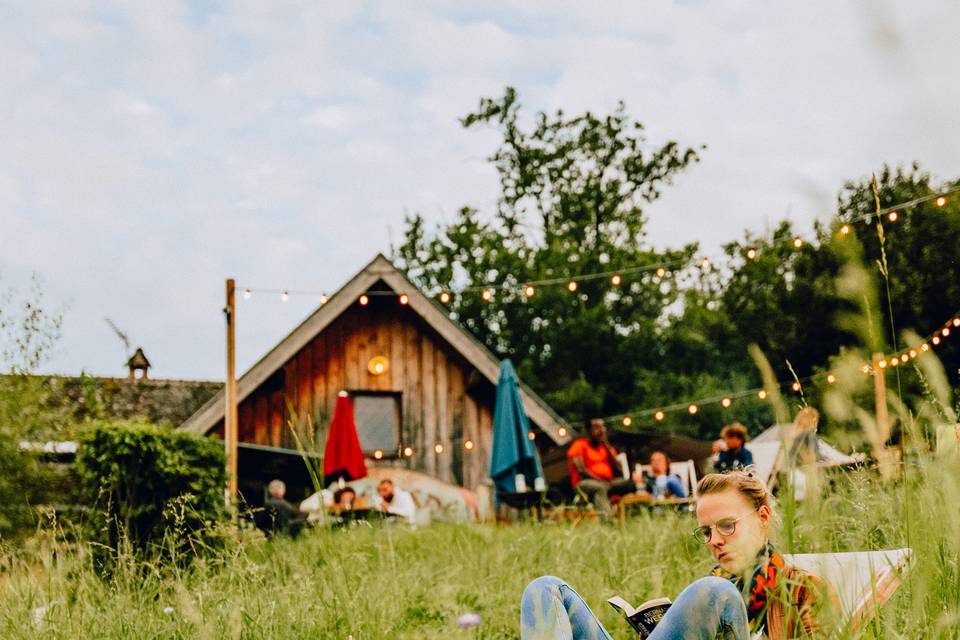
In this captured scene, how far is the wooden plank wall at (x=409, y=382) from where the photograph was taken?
14.3 metres

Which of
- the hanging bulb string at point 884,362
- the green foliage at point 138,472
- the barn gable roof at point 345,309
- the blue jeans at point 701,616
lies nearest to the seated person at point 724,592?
the blue jeans at point 701,616

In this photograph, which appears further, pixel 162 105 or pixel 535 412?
pixel 535 412

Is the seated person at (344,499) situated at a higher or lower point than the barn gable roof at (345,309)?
lower

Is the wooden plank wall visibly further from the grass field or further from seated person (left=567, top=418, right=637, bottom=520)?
the grass field

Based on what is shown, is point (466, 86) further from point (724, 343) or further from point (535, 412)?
point (535, 412)

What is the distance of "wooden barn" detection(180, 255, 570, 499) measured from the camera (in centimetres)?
1390

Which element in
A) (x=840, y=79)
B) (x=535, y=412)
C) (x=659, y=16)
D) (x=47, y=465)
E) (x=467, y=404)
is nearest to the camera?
(x=840, y=79)

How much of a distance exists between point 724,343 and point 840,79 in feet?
105

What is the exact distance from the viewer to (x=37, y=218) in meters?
12.0

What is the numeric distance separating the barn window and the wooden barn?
0.02 metres

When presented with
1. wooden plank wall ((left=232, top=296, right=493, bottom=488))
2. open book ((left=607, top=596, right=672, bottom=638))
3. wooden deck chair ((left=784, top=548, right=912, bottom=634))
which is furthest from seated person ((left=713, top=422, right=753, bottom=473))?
open book ((left=607, top=596, right=672, bottom=638))

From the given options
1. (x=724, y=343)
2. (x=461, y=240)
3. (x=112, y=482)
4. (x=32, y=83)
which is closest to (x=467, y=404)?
(x=32, y=83)

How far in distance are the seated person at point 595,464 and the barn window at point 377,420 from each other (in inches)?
184

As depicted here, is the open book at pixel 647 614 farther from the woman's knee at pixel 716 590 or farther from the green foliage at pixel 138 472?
the green foliage at pixel 138 472
